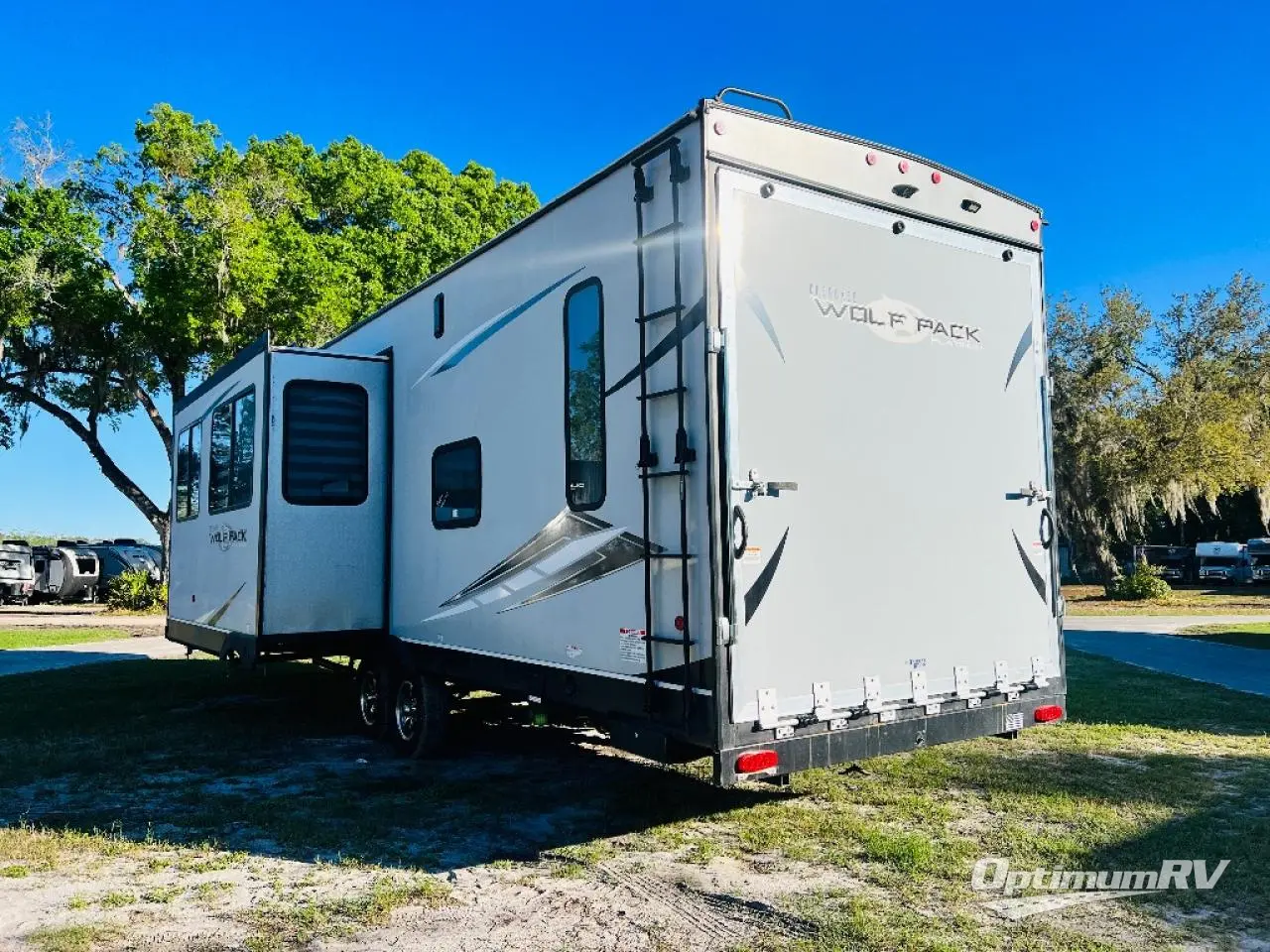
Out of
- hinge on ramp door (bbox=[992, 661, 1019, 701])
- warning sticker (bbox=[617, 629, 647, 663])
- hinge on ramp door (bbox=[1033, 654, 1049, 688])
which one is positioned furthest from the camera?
hinge on ramp door (bbox=[1033, 654, 1049, 688])

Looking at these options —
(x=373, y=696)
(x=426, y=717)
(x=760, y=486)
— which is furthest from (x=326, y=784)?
(x=760, y=486)

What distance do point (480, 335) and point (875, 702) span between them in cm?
338

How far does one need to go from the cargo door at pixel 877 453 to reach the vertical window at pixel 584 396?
90 centimetres

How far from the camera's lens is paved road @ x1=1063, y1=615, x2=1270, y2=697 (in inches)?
457

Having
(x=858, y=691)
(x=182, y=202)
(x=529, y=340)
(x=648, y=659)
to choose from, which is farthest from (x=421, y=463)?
(x=182, y=202)

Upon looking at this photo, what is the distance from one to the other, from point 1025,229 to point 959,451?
1553 mm

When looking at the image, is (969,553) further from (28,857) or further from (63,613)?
(63,613)

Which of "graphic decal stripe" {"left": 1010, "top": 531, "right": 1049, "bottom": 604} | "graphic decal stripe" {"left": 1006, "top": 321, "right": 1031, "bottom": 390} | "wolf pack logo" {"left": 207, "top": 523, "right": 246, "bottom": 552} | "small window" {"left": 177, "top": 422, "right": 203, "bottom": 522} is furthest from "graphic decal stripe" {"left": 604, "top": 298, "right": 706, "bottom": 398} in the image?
"small window" {"left": 177, "top": 422, "right": 203, "bottom": 522}

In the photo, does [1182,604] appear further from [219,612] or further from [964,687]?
[219,612]

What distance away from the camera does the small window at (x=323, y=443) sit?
24.9ft

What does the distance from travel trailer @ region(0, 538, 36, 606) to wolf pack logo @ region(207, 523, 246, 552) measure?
2198cm

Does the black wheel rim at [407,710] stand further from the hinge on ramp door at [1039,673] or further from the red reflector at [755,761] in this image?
the hinge on ramp door at [1039,673]

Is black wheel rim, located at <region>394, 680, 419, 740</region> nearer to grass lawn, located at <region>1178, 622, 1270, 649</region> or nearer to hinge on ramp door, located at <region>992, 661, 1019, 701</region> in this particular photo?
hinge on ramp door, located at <region>992, 661, 1019, 701</region>

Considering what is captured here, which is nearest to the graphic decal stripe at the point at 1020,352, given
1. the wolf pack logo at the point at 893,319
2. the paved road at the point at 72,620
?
the wolf pack logo at the point at 893,319
